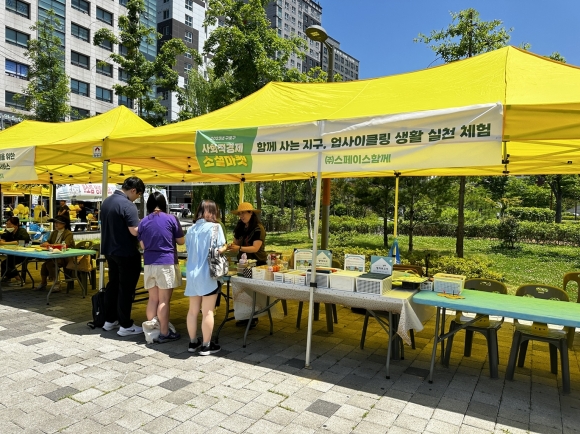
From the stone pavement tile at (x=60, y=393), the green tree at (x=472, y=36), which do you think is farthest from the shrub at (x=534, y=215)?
the stone pavement tile at (x=60, y=393)

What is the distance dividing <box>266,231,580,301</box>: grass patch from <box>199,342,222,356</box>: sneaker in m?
4.63

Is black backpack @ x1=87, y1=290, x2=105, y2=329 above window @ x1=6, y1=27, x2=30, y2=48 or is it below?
below

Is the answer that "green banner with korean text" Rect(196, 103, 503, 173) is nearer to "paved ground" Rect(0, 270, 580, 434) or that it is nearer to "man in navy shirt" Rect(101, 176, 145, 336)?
"man in navy shirt" Rect(101, 176, 145, 336)

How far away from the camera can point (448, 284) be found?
411 centimetres

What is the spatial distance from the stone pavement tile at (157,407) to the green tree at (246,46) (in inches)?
447

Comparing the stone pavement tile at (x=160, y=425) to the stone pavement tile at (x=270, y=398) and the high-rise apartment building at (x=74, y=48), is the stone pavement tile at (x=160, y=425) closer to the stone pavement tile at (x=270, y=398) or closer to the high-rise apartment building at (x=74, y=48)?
the stone pavement tile at (x=270, y=398)

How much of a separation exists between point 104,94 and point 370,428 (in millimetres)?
45322

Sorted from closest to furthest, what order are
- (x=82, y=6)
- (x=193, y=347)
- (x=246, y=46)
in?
(x=193, y=347) < (x=246, y=46) < (x=82, y=6)

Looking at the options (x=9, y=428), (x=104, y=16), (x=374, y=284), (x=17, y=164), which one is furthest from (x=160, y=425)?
(x=104, y=16)

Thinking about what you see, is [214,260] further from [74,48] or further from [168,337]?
[74,48]

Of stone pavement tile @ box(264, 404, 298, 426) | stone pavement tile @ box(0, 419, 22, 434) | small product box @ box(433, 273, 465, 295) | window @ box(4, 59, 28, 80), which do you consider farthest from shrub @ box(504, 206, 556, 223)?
window @ box(4, 59, 28, 80)

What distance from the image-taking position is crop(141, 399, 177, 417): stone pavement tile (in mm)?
3203

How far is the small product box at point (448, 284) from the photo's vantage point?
13.3ft

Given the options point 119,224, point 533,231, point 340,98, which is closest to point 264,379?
point 119,224
